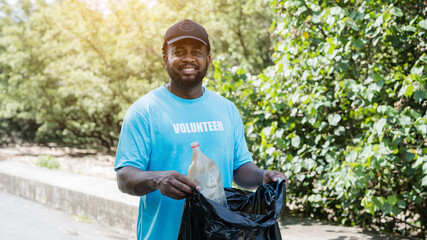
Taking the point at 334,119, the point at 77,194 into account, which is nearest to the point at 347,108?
the point at 334,119

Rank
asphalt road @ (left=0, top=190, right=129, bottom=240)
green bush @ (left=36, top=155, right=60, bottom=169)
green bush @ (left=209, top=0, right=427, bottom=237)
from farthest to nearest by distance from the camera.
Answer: green bush @ (left=36, top=155, right=60, bottom=169), asphalt road @ (left=0, top=190, right=129, bottom=240), green bush @ (left=209, top=0, right=427, bottom=237)

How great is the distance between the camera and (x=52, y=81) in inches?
742

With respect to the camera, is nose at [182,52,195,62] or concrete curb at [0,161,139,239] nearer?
nose at [182,52,195,62]

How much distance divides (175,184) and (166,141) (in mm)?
332

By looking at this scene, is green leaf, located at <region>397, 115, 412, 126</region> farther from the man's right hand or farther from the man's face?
the man's right hand

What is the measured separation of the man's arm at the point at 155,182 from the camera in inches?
72.9

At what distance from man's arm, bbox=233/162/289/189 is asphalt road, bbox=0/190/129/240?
410 centimetres

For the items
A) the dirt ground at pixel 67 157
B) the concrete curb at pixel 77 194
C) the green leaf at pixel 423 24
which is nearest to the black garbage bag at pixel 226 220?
the green leaf at pixel 423 24

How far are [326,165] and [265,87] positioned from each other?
3.64ft

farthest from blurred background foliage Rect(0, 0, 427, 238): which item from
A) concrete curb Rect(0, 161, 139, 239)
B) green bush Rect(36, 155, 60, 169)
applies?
green bush Rect(36, 155, 60, 169)

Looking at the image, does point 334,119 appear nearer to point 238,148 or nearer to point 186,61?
point 238,148

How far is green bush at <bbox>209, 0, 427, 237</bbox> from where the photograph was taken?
4.36m

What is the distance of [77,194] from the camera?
7523 mm

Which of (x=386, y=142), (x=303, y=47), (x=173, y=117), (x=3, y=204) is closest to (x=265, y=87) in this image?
(x=303, y=47)
